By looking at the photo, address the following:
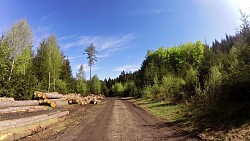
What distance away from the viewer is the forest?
15.2m

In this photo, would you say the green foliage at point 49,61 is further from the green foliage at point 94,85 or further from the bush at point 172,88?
the green foliage at point 94,85

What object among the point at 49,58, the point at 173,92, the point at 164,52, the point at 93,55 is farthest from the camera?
the point at 93,55

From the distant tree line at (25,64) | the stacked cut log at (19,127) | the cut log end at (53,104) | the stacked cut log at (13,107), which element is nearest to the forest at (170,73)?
the distant tree line at (25,64)

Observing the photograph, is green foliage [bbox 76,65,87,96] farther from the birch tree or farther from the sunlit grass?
the sunlit grass

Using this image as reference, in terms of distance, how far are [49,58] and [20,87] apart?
81.0 feet

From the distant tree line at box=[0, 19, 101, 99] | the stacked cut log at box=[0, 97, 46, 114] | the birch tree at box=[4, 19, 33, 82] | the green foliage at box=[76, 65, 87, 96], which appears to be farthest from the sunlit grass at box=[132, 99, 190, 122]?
the green foliage at box=[76, 65, 87, 96]

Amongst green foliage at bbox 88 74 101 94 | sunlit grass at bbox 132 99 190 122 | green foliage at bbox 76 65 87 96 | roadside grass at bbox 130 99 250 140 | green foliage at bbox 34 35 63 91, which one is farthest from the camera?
green foliage at bbox 88 74 101 94

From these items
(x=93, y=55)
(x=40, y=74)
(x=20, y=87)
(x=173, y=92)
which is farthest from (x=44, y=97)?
(x=93, y=55)

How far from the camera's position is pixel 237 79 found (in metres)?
14.8

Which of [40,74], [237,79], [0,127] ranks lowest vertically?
[0,127]

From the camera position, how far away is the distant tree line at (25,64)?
2953cm

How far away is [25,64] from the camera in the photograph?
44500 millimetres

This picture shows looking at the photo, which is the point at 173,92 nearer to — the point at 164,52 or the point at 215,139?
the point at 215,139

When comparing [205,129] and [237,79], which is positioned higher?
[237,79]
